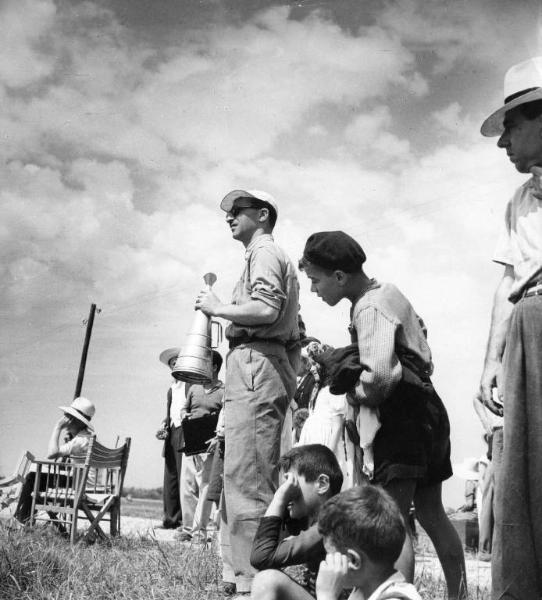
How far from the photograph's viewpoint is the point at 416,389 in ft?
10.3

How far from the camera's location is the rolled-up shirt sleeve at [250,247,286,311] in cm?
396

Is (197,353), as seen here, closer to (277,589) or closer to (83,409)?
(277,589)

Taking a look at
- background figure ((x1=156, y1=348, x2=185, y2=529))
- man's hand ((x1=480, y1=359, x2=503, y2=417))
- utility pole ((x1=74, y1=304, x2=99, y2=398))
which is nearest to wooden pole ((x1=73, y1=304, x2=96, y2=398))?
utility pole ((x1=74, y1=304, x2=99, y2=398))

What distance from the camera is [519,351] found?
2502 mm

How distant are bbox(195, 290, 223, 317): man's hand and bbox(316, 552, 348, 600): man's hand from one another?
194 centimetres

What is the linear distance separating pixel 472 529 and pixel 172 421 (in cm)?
396

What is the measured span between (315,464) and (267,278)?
4.16 feet

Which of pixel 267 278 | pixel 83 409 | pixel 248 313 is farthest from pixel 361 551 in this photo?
pixel 83 409

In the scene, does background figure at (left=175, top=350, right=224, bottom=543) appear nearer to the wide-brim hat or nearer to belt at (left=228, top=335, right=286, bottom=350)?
A: the wide-brim hat

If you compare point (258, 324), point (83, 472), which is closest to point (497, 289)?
point (258, 324)

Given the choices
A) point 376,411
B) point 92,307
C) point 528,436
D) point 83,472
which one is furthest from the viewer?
point 92,307

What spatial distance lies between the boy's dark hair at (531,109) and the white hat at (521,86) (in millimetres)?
34

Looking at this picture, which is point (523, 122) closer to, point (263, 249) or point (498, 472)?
point (498, 472)

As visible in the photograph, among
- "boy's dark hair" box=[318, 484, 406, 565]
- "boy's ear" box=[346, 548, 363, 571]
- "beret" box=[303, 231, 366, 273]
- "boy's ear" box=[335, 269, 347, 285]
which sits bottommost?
"boy's ear" box=[346, 548, 363, 571]
